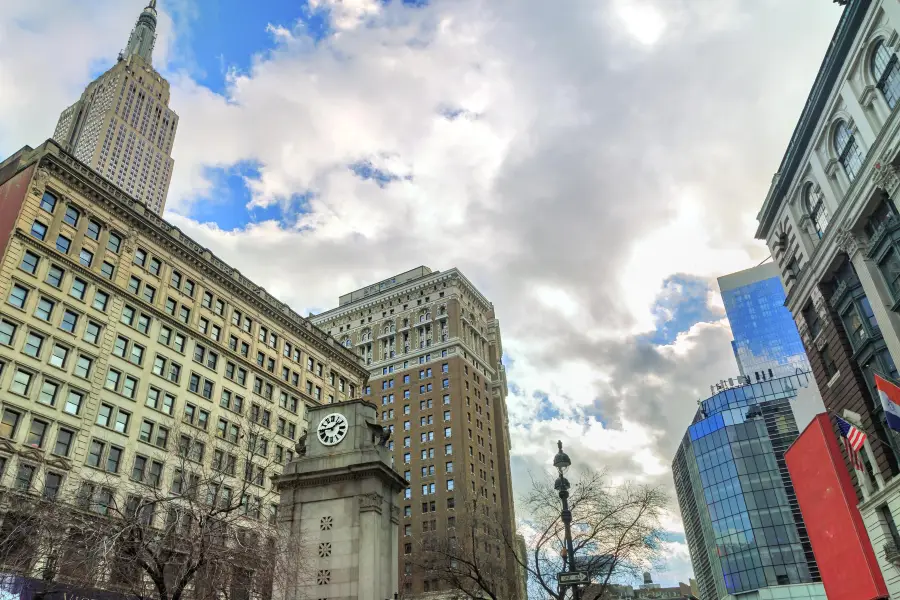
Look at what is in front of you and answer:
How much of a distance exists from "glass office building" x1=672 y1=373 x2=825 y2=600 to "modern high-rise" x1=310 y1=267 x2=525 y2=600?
3186cm

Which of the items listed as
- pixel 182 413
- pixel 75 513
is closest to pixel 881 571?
pixel 75 513

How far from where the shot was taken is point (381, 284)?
135 meters

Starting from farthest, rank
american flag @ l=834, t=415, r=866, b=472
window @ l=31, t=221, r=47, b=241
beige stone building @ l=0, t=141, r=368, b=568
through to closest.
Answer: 1. window @ l=31, t=221, r=47, b=241
2. beige stone building @ l=0, t=141, r=368, b=568
3. american flag @ l=834, t=415, r=866, b=472

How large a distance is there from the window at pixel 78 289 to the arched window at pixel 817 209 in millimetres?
53097

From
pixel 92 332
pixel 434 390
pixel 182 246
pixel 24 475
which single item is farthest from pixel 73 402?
pixel 434 390

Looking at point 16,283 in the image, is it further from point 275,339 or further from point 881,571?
point 881,571

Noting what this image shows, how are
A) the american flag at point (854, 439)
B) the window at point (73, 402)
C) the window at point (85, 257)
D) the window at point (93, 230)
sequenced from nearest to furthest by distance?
the american flag at point (854, 439), the window at point (73, 402), the window at point (85, 257), the window at point (93, 230)

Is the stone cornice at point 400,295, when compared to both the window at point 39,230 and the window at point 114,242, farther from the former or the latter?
the window at point 39,230

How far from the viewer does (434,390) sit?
10600cm

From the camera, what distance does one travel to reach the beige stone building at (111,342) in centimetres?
4394

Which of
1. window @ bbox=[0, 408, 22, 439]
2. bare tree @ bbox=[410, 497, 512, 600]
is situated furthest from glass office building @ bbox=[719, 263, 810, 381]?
window @ bbox=[0, 408, 22, 439]

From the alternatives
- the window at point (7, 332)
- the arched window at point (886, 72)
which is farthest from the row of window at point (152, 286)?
the arched window at point (886, 72)

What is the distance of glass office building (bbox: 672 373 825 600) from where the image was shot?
88.3 meters

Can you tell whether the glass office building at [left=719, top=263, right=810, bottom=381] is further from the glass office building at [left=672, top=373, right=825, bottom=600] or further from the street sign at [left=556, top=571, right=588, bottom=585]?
the street sign at [left=556, top=571, right=588, bottom=585]
